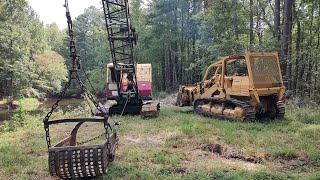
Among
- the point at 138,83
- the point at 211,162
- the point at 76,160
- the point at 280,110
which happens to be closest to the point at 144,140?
the point at 211,162

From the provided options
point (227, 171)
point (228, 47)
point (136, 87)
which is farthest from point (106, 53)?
point (227, 171)

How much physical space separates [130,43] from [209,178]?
8184 mm

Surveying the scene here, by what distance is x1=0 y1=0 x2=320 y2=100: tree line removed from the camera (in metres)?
16.8

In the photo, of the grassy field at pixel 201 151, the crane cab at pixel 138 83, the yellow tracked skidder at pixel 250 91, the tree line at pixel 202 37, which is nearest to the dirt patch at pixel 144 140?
the grassy field at pixel 201 151

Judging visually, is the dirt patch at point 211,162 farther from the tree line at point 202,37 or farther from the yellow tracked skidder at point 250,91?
the tree line at point 202,37

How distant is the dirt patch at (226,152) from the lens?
652 centimetres

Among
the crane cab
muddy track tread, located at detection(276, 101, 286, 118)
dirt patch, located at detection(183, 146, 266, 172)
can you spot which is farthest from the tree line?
dirt patch, located at detection(183, 146, 266, 172)

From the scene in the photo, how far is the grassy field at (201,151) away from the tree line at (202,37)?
6.95m

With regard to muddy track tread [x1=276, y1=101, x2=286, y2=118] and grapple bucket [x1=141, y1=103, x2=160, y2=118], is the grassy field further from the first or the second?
grapple bucket [x1=141, y1=103, x2=160, y2=118]

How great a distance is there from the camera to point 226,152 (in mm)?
6914

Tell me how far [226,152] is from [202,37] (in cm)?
1591

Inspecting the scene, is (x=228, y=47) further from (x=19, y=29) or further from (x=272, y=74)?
(x=19, y=29)

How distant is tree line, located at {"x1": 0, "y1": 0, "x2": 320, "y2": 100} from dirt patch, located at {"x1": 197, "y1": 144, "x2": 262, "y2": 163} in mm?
8919

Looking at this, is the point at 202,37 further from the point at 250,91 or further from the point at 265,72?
the point at 250,91
